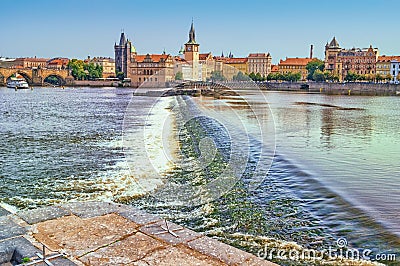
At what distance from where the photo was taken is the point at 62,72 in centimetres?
13350

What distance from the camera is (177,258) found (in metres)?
4.40

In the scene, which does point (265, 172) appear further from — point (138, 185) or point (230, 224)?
point (230, 224)

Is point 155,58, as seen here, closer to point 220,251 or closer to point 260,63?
point 260,63

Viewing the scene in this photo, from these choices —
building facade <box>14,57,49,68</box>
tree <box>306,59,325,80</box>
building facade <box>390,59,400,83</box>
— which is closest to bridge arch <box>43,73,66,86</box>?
building facade <box>14,57,49,68</box>

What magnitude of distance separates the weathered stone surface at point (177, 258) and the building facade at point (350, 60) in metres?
131

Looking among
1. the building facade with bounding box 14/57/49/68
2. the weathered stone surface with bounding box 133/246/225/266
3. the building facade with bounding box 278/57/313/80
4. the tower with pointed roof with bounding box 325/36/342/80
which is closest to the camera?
the weathered stone surface with bounding box 133/246/225/266

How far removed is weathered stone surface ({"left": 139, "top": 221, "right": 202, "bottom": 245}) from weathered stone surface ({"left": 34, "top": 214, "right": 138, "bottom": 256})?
0.58 ft

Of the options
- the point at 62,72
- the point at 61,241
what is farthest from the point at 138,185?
the point at 62,72

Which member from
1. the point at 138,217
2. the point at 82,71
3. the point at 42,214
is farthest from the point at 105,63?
the point at 138,217

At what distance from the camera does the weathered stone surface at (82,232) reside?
4.68 meters

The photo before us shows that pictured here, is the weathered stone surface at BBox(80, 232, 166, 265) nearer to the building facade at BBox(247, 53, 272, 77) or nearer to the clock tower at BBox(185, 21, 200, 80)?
the clock tower at BBox(185, 21, 200, 80)

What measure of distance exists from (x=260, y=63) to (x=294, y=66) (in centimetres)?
1246

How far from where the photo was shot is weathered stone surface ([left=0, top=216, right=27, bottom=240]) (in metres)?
4.92

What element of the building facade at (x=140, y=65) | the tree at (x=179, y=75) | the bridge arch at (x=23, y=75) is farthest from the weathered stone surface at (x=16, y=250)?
the bridge arch at (x=23, y=75)
